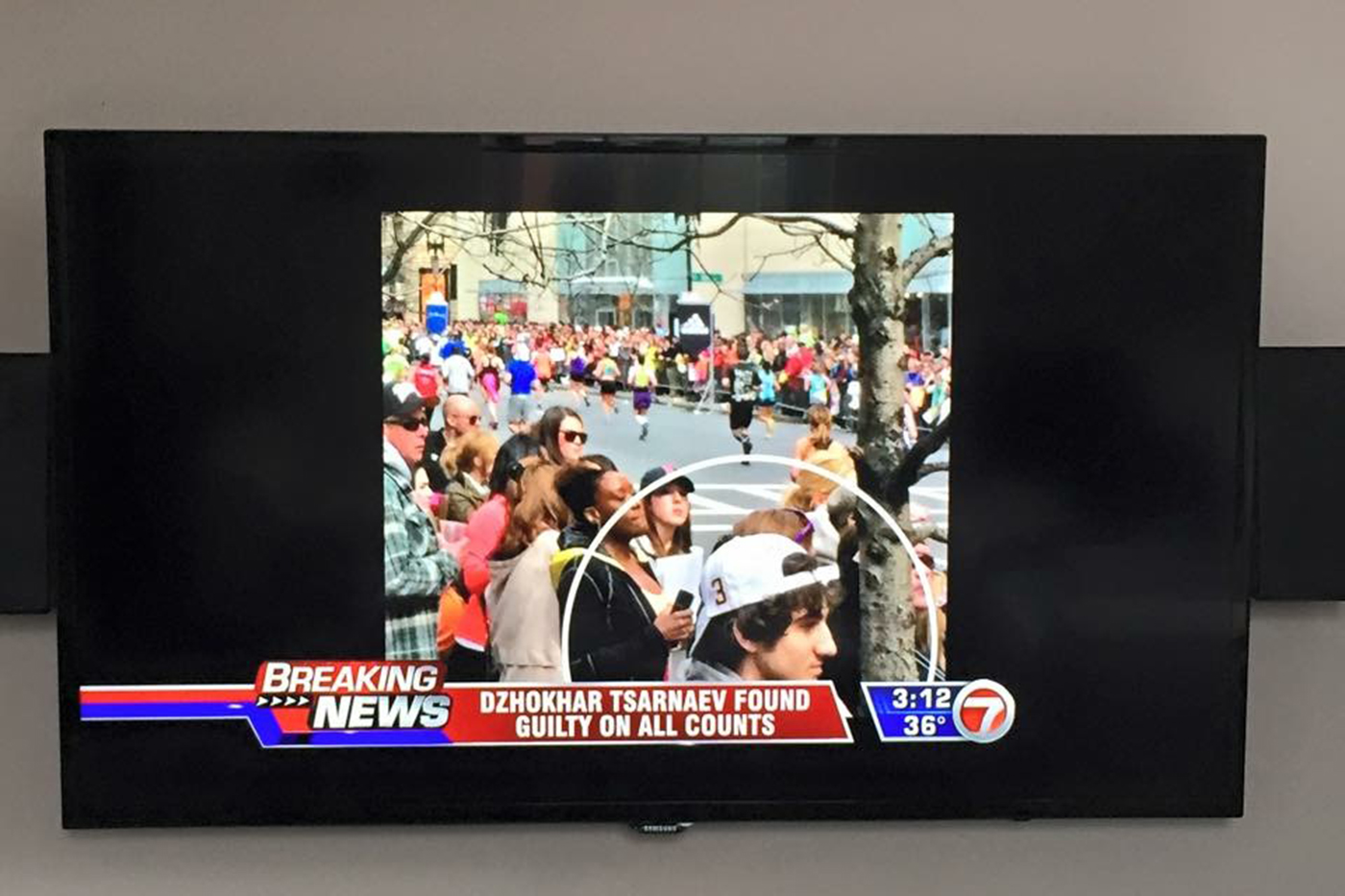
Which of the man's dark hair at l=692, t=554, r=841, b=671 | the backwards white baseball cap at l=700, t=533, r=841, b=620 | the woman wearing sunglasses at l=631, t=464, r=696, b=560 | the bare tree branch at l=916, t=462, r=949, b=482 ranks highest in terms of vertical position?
the bare tree branch at l=916, t=462, r=949, b=482

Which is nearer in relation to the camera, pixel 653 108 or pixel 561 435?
pixel 561 435

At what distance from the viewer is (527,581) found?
2156mm

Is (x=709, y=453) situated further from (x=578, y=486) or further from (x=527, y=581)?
(x=527, y=581)

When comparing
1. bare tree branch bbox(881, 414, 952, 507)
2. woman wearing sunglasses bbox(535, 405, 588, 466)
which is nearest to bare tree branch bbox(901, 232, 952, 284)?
bare tree branch bbox(881, 414, 952, 507)

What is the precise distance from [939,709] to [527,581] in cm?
67

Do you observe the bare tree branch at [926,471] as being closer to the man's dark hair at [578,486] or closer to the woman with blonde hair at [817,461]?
the woman with blonde hair at [817,461]

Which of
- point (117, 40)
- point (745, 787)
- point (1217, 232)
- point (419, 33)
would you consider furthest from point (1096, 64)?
point (117, 40)

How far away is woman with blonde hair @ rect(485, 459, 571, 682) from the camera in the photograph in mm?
2150

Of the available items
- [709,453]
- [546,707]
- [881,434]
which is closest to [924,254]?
[881,434]

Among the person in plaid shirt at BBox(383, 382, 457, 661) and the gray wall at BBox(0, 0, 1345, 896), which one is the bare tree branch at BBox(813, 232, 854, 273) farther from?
the person in plaid shirt at BBox(383, 382, 457, 661)

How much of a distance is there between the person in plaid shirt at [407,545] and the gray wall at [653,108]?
1.21ft

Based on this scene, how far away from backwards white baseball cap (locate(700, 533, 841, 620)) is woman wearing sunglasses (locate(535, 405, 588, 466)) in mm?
268

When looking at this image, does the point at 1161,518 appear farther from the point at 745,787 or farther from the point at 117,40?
the point at 117,40

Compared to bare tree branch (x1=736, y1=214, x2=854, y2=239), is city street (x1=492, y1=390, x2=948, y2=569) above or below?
below
